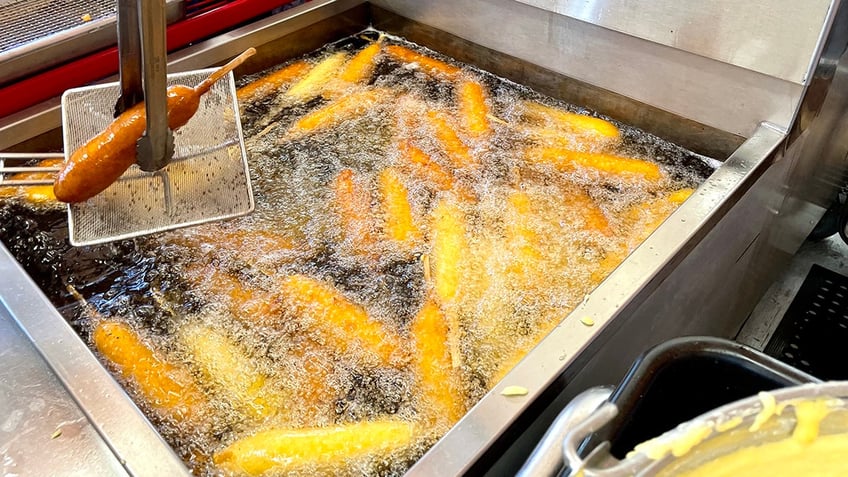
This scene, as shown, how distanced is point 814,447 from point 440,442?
0.45m

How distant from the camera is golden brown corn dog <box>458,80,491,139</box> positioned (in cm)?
176

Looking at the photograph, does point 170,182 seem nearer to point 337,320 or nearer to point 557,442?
point 337,320

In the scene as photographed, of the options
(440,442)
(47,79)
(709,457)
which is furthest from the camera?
(47,79)

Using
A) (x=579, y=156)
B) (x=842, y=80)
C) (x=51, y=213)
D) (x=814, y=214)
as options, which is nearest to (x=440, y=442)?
(x=579, y=156)

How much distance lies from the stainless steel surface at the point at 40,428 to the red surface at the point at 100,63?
79 cm

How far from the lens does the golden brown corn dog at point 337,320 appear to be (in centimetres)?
122

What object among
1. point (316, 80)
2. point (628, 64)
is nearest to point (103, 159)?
point (316, 80)

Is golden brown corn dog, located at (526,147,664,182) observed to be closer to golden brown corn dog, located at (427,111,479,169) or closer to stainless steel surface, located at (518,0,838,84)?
golden brown corn dog, located at (427,111,479,169)

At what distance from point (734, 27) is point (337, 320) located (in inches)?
42.1

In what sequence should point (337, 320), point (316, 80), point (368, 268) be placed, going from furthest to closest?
point (316, 80)
point (368, 268)
point (337, 320)

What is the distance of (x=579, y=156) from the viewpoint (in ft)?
5.44

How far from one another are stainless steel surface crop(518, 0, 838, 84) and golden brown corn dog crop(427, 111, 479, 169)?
0.46 meters

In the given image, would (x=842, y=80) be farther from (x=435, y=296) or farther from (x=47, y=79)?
(x=47, y=79)

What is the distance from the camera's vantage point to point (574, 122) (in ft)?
5.84
